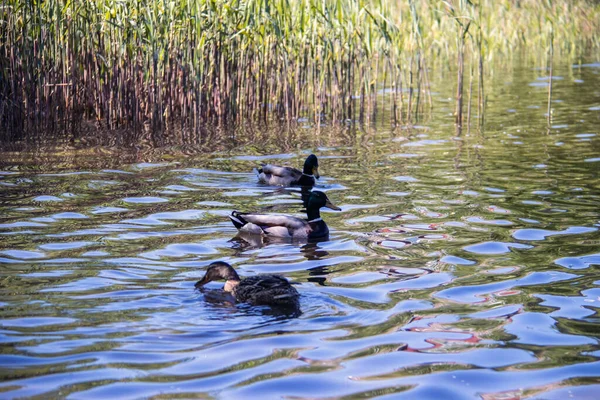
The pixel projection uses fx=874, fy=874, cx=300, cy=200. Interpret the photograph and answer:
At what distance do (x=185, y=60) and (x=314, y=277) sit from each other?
8305 mm

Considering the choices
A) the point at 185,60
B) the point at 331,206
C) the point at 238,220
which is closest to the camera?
the point at 238,220

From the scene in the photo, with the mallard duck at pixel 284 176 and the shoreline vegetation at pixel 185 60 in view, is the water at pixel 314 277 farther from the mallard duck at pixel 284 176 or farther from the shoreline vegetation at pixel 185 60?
the shoreline vegetation at pixel 185 60

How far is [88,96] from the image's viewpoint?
1428cm

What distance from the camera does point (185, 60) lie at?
46.6 ft

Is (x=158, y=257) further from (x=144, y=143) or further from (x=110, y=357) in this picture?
(x=144, y=143)

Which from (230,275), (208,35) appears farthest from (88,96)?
(230,275)

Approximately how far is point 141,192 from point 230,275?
4.09m

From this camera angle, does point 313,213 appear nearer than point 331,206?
Yes

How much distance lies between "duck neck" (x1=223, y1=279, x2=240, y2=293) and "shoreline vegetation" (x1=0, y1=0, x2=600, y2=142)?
7.85 metres

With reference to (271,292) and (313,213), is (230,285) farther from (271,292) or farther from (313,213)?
(313,213)

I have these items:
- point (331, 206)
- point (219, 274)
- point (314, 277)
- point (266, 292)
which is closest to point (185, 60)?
point (331, 206)

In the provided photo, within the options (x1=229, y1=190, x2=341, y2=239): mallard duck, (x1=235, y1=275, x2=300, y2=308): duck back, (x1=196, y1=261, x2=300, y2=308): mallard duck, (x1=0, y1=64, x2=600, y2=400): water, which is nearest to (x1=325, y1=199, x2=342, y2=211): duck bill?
(x1=0, y1=64, x2=600, y2=400): water

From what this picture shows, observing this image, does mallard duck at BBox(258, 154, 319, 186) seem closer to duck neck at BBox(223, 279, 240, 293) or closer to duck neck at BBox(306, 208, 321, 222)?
duck neck at BBox(306, 208, 321, 222)

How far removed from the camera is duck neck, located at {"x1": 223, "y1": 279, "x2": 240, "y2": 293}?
6.05 metres
